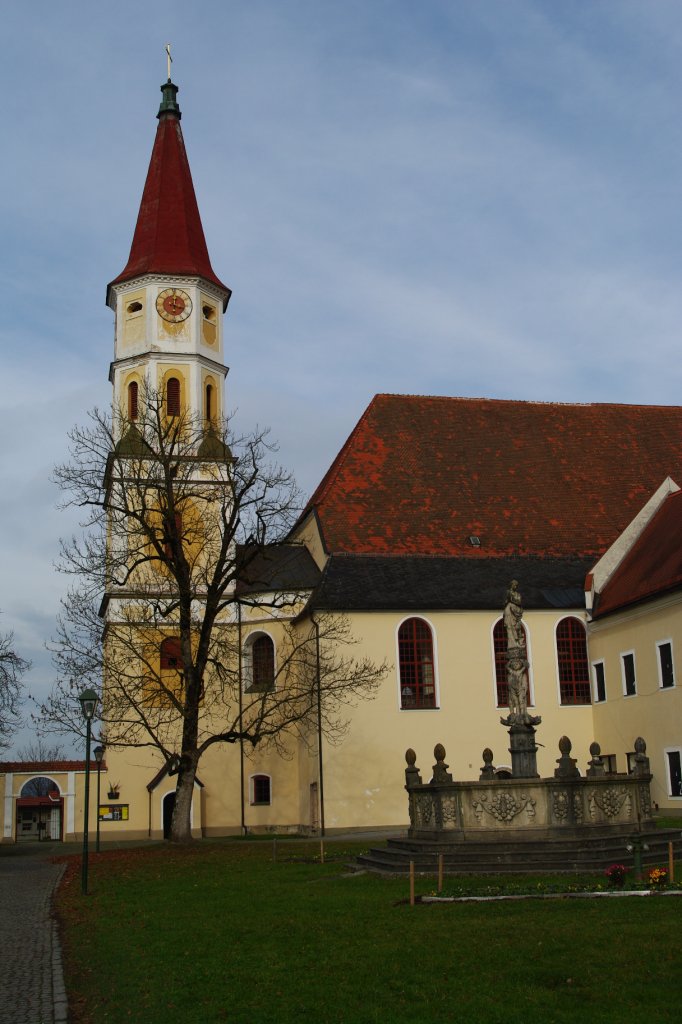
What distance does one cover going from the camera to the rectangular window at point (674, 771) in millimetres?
30484

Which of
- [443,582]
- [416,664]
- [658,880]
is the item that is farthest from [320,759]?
[658,880]

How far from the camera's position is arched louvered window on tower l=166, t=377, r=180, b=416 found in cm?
3738

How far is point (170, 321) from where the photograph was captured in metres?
38.1

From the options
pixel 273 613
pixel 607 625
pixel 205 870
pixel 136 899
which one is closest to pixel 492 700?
pixel 607 625

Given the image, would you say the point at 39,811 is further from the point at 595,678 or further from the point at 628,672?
the point at 628,672

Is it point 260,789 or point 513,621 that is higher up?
point 513,621

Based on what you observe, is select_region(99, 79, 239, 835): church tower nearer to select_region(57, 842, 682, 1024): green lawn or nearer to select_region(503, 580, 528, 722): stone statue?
select_region(503, 580, 528, 722): stone statue

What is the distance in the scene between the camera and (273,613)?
37188mm

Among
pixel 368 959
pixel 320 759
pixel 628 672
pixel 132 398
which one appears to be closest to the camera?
pixel 368 959

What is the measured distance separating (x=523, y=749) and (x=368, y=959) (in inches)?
381

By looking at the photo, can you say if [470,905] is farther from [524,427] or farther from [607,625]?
[524,427]

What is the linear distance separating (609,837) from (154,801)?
21.5 meters

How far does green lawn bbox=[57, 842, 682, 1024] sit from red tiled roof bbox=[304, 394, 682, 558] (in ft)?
64.6

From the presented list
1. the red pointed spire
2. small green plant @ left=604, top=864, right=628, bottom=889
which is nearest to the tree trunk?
small green plant @ left=604, top=864, right=628, bottom=889
